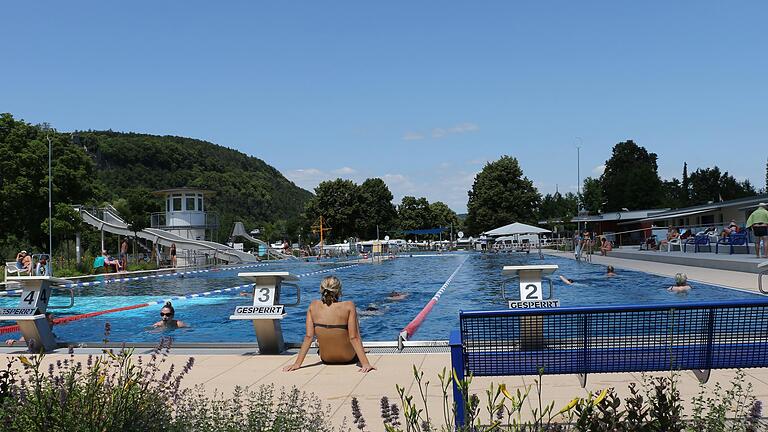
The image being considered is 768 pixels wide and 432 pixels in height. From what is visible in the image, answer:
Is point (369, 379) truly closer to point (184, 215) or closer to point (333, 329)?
point (333, 329)

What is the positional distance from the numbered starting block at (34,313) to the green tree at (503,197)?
6325 centimetres

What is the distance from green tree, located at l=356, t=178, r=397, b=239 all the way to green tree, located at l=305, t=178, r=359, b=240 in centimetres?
98

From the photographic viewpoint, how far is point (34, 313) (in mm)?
8406

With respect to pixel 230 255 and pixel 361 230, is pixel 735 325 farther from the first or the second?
pixel 361 230

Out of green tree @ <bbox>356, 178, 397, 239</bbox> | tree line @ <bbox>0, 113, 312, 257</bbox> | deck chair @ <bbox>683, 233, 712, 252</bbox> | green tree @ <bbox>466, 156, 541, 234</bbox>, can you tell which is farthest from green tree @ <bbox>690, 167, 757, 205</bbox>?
tree line @ <bbox>0, 113, 312, 257</bbox>

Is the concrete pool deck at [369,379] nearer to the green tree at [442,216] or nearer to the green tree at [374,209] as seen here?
the green tree at [374,209]

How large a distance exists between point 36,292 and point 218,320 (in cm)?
727

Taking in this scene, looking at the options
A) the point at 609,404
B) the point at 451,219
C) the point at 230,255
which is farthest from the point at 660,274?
the point at 451,219

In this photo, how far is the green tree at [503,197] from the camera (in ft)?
230

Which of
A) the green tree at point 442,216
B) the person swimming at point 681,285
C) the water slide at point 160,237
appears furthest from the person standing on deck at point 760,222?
the green tree at point 442,216

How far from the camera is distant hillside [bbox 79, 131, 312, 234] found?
331 ft

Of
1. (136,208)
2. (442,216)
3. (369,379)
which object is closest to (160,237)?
(136,208)

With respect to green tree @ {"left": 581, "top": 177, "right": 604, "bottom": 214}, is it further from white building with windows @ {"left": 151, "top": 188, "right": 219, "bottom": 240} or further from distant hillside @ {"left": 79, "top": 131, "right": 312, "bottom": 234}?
distant hillside @ {"left": 79, "top": 131, "right": 312, "bottom": 234}

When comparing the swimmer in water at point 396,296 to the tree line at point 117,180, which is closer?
the swimmer in water at point 396,296
